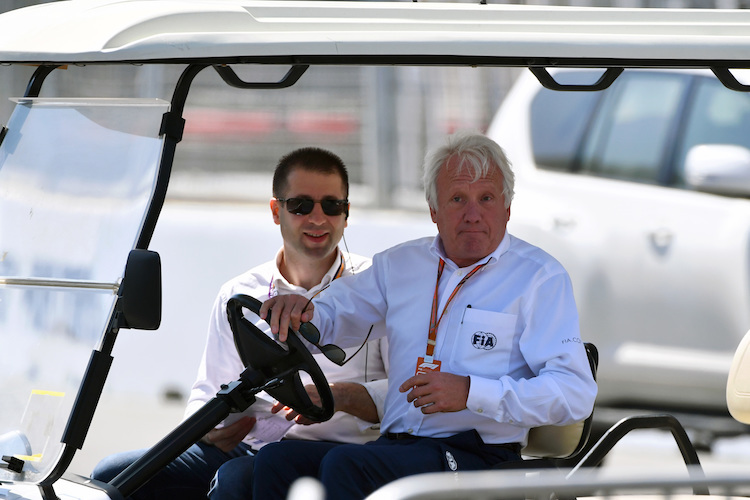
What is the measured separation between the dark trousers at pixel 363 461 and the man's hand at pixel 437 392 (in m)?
0.15

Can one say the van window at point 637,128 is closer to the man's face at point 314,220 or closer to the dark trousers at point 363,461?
the man's face at point 314,220

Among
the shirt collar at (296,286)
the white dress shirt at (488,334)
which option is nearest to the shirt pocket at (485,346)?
the white dress shirt at (488,334)

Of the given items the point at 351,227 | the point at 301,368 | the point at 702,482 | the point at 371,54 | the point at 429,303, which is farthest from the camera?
the point at 351,227

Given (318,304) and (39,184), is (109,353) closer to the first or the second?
(39,184)

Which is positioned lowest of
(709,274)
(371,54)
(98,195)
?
(709,274)

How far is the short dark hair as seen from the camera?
3.45 m

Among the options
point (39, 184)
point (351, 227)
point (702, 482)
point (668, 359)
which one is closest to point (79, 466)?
point (351, 227)

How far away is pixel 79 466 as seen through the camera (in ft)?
18.8

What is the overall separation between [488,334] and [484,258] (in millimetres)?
222

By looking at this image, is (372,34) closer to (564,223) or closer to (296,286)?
(296,286)

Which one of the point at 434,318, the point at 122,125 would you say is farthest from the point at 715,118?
the point at 122,125

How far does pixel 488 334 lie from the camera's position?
116 inches

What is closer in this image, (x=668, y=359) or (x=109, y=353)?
(x=109, y=353)

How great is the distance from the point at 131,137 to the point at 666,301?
355cm
